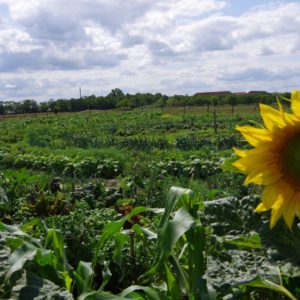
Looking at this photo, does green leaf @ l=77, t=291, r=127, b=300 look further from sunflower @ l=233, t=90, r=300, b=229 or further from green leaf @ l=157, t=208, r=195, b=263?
sunflower @ l=233, t=90, r=300, b=229

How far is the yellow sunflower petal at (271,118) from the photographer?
1.19 m

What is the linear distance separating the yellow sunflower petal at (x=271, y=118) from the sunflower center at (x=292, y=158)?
5cm

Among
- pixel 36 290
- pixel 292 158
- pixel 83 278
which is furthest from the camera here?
pixel 83 278

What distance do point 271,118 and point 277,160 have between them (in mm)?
100

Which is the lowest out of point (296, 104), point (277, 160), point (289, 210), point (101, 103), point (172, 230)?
point (101, 103)

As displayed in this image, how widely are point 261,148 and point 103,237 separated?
1.03 metres

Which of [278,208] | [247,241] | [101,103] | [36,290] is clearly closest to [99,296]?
[36,290]

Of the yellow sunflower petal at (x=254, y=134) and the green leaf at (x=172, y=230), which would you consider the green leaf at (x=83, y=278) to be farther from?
the yellow sunflower petal at (x=254, y=134)

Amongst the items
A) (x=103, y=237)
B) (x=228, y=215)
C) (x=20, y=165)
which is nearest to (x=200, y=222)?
(x=228, y=215)

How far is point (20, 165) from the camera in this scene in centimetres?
1414

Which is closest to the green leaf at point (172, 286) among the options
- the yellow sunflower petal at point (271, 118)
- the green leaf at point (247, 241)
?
the green leaf at point (247, 241)

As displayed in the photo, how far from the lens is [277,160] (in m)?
1.20

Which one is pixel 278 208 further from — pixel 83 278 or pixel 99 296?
pixel 83 278

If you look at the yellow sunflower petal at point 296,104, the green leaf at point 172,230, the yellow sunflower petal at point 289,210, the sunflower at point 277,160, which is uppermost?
the yellow sunflower petal at point 296,104
